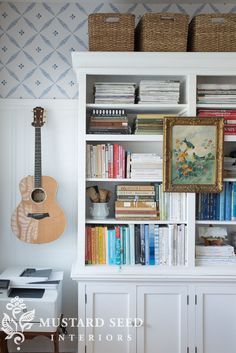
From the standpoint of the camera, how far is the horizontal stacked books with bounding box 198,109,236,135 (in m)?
2.50

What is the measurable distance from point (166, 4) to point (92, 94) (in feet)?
2.83

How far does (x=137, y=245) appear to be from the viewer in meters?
2.52

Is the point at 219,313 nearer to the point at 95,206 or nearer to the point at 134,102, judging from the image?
the point at 95,206

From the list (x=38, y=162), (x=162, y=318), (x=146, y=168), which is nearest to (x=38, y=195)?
(x=38, y=162)

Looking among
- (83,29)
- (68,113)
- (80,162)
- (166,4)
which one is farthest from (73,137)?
(166,4)

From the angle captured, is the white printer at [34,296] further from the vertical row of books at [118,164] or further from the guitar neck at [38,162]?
the vertical row of books at [118,164]

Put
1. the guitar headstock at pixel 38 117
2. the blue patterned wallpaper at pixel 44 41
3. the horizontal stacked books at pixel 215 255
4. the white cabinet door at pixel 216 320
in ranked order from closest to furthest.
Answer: the white cabinet door at pixel 216 320 → the horizontal stacked books at pixel 215 255 → the guitar headstock at pixel 38 117 → the blue patterned wallpaper at pixel 44 41

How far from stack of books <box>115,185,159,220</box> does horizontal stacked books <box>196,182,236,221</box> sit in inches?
11.8

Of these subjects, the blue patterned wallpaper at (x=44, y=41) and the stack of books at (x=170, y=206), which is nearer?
the stack of books at (x=170, y=206)

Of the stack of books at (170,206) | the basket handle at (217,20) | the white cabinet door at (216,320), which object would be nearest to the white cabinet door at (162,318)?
the white cabinet door at (216,320)

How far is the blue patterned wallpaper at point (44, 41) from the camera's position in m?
2.78

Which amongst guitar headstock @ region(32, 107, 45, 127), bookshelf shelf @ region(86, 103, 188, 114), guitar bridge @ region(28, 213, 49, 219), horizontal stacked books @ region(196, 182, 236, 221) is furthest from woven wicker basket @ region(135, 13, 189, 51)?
guitar bridge @ region(28, 213, 49, 219)

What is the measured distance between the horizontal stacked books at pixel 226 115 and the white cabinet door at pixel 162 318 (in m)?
1.05

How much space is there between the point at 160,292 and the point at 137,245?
1.06 ft
